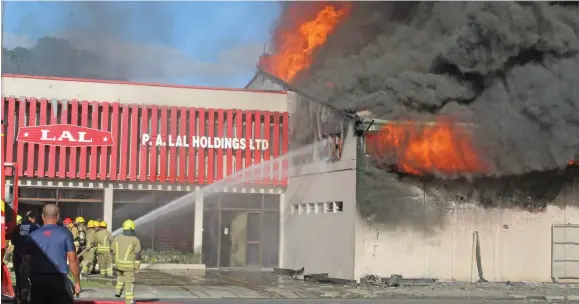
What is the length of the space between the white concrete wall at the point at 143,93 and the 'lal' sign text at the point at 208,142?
1.18 m

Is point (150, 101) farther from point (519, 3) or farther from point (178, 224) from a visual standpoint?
point (519, 3)

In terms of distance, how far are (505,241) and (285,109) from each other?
948 cm

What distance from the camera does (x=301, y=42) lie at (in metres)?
28.7

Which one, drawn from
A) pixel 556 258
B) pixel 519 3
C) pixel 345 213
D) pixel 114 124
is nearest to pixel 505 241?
pixel 556 258

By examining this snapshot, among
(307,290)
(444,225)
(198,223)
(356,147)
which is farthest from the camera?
(198,223)

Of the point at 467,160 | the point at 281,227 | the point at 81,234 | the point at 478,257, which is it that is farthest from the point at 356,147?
the point at 81,234

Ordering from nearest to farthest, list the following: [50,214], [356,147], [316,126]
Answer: [50,214] < [356,147] < [316,126]

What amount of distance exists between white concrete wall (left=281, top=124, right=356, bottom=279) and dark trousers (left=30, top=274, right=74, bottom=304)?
12.8 metres

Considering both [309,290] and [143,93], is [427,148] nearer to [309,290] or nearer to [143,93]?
[309,290]

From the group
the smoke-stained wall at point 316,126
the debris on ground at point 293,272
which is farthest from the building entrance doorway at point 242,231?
the smoke-stained wall at point 316,126

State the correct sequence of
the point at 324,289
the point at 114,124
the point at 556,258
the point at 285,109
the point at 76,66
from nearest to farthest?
1. the point at 324,289
2. the point at 556,258
3. the point at 114,124
4. the point at 285,109
5. the point at 76,66

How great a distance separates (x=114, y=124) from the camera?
25109 mm

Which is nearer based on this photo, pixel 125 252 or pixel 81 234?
pixel 125 252

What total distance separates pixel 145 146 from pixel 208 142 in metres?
2.18
